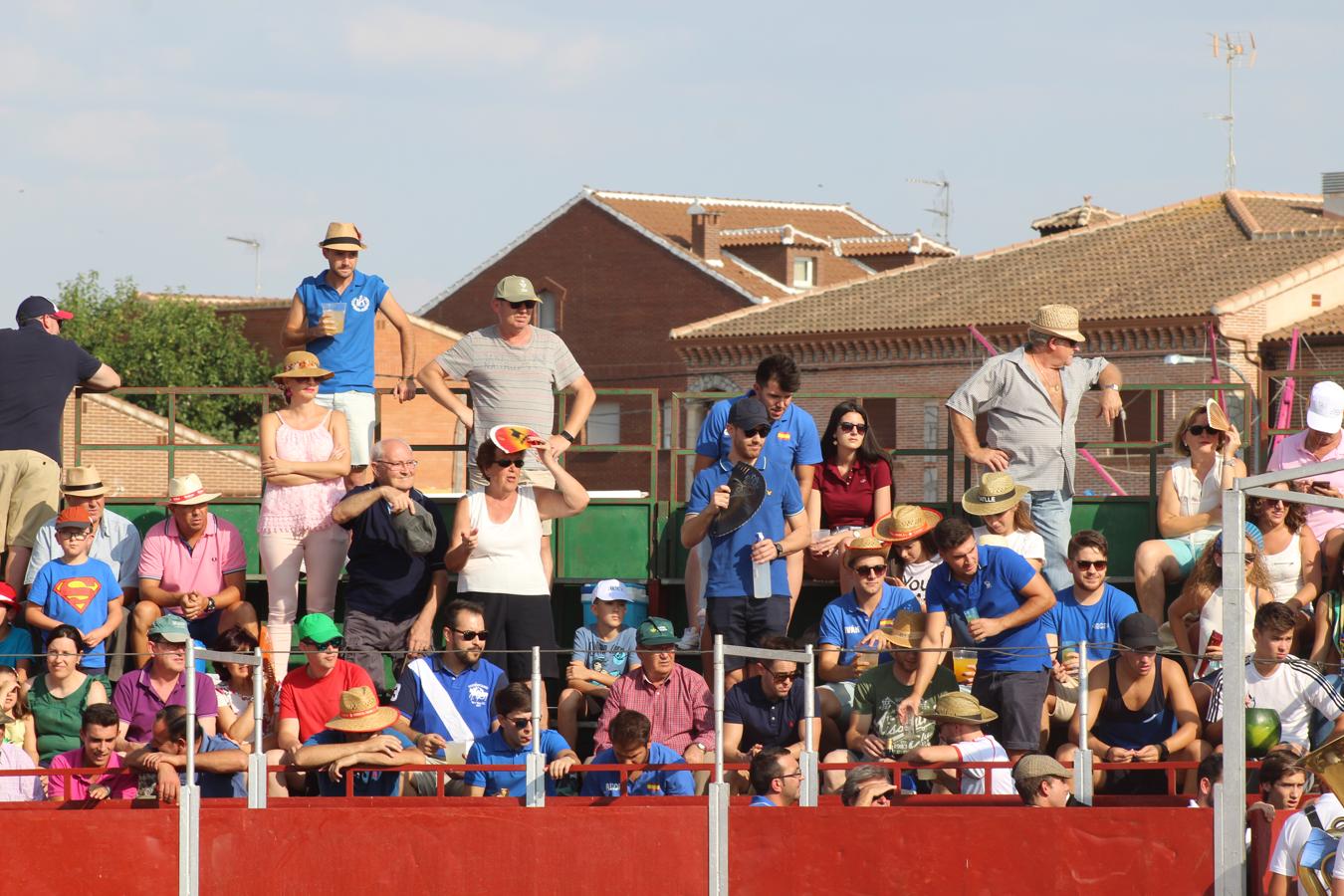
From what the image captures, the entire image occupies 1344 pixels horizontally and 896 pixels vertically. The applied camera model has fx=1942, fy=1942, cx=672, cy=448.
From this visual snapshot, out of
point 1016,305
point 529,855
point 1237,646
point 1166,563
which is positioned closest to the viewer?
point 1237,646

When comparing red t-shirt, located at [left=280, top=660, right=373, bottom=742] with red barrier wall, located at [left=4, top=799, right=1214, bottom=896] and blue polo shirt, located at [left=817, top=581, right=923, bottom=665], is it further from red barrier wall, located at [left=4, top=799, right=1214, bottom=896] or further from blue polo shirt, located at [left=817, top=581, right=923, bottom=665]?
blue polo shirt, located at [left=817, top=581, right=923, bottom=665]

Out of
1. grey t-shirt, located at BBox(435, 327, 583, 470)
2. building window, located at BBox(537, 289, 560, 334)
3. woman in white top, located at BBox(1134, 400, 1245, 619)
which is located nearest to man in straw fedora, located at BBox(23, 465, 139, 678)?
grey t-shirt, located at BBox(435, 327, 583, 470)

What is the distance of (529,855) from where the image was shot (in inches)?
347

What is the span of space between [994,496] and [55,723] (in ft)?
16.5

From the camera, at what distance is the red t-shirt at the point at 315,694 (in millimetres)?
9508

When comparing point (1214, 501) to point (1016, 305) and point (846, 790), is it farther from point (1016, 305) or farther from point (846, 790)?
point (1016, 305)

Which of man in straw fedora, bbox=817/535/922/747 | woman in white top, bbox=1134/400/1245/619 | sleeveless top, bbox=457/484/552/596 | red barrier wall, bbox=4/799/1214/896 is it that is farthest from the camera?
woman in white top, bbox=1134/400/1245/619

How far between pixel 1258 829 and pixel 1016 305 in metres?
30.9

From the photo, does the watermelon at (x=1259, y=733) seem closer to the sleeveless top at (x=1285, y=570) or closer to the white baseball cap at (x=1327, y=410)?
the sleeveless top at (x=1285, y=570)

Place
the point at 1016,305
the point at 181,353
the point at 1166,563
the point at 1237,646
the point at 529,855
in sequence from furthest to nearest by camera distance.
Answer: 1. the point at 181,353
2. the point at 1016,305
3. the point at 1166,563
4. the point at 529,855
5. the point at 1237,646

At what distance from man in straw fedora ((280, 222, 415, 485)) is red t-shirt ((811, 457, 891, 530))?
8.03 ft

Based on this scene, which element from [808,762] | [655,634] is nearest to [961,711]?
[808,762]

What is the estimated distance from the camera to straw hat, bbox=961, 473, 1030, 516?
34.1 feet

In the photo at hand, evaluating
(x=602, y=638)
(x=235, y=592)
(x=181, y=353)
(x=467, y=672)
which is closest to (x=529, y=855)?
(x=467, y=672)
